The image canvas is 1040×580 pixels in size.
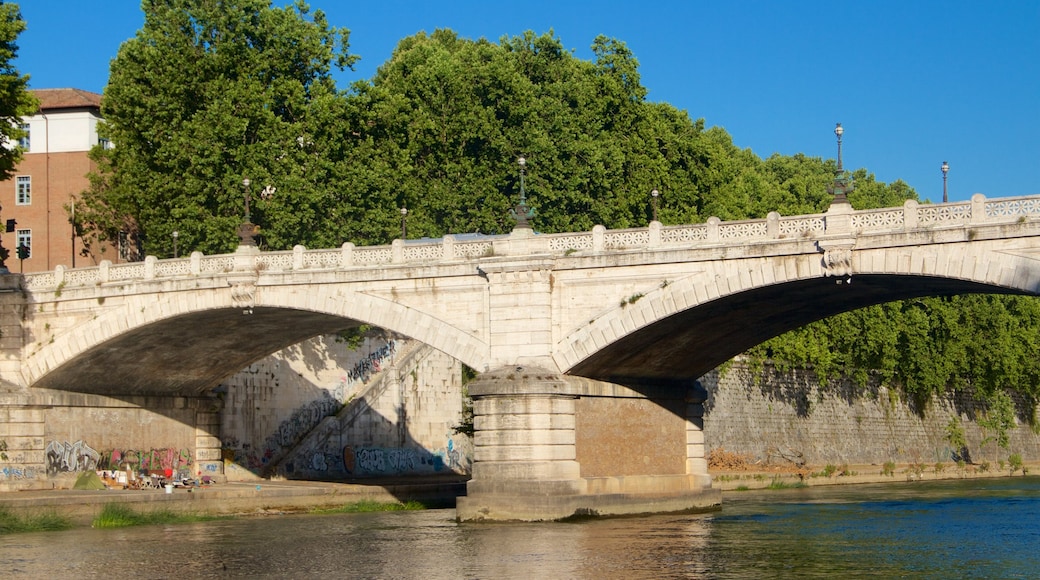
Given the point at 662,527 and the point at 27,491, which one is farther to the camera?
the point at 27,491

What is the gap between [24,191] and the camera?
3007 inches

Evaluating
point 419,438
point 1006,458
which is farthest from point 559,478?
point 1006,458

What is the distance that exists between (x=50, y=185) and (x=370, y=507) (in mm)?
31619

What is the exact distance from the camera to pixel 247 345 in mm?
58094

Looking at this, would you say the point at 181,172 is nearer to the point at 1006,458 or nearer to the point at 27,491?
the point at 27,491

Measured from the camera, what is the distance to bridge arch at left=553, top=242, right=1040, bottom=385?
3897 cm

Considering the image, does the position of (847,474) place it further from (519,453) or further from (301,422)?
(519,453)

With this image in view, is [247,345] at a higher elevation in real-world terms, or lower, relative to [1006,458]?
higher

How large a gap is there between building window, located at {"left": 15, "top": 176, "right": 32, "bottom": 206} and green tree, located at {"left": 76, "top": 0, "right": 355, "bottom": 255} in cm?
1221

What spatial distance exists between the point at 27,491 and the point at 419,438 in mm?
20116

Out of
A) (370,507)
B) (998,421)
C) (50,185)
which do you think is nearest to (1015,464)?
(998,421)

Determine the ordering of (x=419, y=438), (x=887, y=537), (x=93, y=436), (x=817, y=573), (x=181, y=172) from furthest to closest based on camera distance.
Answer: (x=419, y=438) → (x=181, y=172) → (x=93, y=436) → (x=887, y=537) → (x=817, y=573)

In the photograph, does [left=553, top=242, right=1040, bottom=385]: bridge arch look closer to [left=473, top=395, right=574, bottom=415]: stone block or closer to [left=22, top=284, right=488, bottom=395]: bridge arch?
[left=473, top=395, right=574, bottom=415]: stone block

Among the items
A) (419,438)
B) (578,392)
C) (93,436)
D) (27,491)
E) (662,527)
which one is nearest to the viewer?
(662,527)
